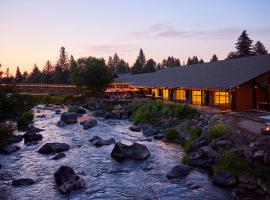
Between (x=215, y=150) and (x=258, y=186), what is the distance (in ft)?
17.3

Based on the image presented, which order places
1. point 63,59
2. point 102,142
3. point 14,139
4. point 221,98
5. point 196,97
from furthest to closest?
point 63,59
point 196,97
point 221,98
point 14,139
point 102,142

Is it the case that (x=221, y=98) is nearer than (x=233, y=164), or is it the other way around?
(x=233, y=164)

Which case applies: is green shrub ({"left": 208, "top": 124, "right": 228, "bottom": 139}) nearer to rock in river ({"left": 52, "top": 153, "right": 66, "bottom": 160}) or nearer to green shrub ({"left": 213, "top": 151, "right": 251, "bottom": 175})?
green shrub ({"left": 213, "top": 151, "right": 251, "bottom": 175})

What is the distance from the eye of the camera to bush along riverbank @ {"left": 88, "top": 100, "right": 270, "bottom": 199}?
57.8ft

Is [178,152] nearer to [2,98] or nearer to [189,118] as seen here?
[189,118]

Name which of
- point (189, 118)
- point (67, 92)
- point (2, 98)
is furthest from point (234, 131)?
point (67, 92)

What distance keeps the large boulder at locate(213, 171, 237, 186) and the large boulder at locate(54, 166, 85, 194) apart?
7271 mm

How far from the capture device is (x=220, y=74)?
134 feet

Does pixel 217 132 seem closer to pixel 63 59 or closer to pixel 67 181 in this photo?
pixel 67 181

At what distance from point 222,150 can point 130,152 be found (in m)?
6.41

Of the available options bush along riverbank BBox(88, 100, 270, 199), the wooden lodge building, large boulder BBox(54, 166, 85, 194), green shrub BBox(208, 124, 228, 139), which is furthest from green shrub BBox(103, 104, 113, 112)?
large boulder BBox(54, 166, 85, 194)

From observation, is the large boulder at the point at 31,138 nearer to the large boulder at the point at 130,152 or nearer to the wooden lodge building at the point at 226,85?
the large boulder at the point at 130,152

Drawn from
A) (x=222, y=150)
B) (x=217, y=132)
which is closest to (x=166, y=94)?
(x=217, y=132)

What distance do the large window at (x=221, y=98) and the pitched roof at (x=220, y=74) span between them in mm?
1572
